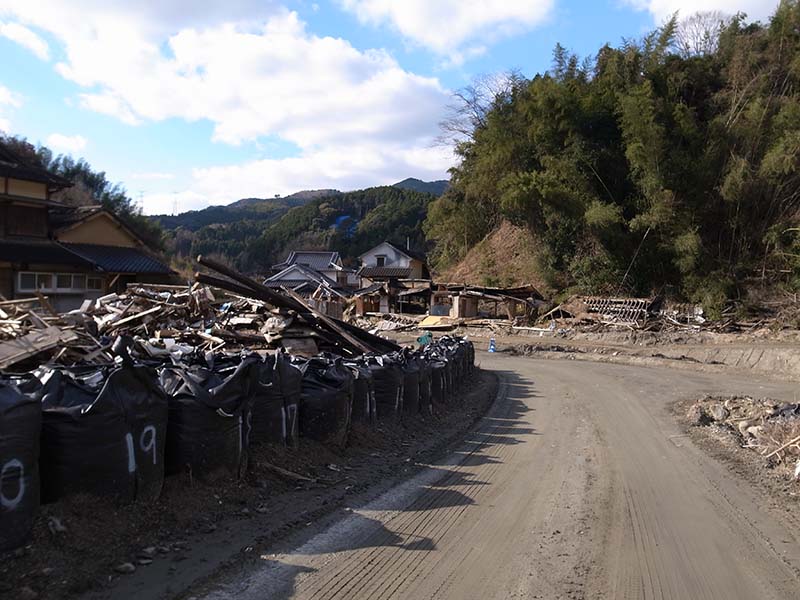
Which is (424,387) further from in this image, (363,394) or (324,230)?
(324,230)

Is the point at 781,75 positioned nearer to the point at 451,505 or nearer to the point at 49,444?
the point at 451,505

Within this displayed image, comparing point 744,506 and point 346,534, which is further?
point 744,506

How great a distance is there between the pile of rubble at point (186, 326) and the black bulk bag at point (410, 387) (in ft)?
12.0

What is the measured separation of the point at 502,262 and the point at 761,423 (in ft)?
109

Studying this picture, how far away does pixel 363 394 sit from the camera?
8.90 meters

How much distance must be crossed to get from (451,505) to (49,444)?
363cm

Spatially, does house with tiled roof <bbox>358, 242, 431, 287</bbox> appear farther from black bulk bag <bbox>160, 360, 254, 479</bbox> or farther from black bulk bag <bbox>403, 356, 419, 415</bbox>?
black bulk bag <bbox>160, 360, 254, 479</bbox>

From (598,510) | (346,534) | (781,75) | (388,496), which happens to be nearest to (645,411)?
(598,510)

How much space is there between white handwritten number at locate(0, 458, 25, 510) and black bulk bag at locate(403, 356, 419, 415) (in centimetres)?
674

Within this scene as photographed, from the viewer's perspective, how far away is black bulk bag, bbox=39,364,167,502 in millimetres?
4594

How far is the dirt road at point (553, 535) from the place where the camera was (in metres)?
4.57

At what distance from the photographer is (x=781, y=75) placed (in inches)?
1293

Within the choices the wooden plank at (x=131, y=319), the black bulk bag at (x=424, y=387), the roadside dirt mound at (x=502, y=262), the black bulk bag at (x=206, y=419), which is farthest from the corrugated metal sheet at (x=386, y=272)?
the black bulk bag at (x=206, y=419)

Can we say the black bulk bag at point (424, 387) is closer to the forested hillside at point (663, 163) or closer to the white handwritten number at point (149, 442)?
the white handwritten number at point (149, 442)
